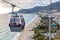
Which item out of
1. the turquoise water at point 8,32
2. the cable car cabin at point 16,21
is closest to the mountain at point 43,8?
the turquoise water at point 8,32

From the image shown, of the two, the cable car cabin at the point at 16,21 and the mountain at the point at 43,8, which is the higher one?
the mountain at the point at 43,8

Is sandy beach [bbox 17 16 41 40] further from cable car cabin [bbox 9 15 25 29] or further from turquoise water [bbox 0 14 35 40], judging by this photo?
cable car cabin [bbox 9 15 25 29]

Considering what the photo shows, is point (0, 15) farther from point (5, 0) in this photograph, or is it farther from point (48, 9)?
point (48, 9)

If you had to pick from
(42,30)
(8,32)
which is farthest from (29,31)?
(8,32)

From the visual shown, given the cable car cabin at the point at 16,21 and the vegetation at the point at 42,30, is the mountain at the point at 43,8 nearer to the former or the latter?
the vegetation at the point at 42,30

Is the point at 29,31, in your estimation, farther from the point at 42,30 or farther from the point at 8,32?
the point at 8,32

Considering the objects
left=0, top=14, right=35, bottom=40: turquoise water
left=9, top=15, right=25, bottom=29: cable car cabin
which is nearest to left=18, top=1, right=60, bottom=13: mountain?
left=0, top=14, right=35, bottom=40: turquoise water

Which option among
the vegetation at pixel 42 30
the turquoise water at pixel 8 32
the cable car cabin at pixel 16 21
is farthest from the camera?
the turquoise water at pixel 8 32

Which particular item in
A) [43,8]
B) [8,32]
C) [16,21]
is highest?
[43,8]
